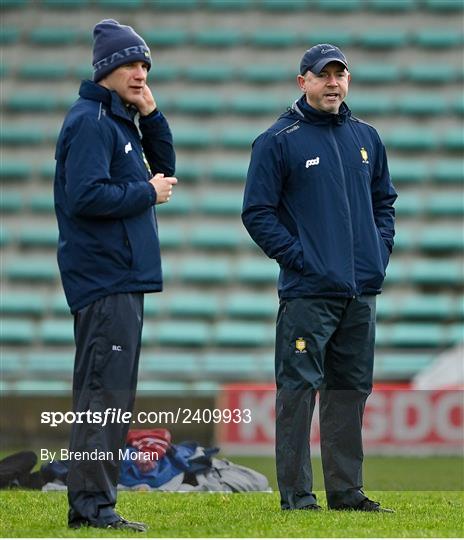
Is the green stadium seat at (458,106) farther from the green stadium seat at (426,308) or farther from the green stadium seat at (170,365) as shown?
the green stadium seat at (170,365)

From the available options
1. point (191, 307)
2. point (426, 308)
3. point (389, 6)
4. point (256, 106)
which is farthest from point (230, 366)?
point (389, 6)

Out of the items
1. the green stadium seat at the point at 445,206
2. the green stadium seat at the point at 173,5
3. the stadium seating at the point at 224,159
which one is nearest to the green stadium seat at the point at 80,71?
the stadium seating at the point at 224,159

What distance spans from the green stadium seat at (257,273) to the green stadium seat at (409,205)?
7.74 ft

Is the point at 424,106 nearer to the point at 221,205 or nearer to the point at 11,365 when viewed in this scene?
the point at 221,205

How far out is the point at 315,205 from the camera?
5.10m

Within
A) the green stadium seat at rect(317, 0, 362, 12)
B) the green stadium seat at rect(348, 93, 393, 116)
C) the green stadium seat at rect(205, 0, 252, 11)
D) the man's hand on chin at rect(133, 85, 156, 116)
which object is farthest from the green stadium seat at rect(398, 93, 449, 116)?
the man's hand on chin at rect(133, 85, 156, 116)

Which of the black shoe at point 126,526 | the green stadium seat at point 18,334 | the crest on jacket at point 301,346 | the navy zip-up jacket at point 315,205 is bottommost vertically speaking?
the green stadium seat at point 18,334

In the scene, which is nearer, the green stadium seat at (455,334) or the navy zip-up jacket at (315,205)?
the navy zip-up jacket at (315,205)

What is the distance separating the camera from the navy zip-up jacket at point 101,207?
4359 mm

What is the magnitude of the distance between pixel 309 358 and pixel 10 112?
63.4 ft

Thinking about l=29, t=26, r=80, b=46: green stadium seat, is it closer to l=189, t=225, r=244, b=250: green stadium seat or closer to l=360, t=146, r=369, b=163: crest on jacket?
l=189, t=225, r=244, b=250: green stadium seat

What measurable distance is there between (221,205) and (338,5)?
4905 millimetres

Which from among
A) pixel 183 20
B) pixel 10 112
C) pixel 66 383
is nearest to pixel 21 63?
pixel 10 112

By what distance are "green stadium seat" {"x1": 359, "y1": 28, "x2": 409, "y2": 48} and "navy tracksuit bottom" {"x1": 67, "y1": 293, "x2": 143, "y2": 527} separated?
20085 millimetres
